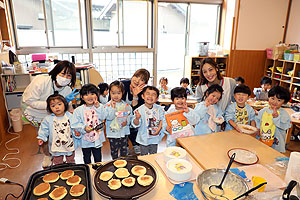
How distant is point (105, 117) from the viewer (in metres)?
2.03

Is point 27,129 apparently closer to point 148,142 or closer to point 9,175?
point 9,175

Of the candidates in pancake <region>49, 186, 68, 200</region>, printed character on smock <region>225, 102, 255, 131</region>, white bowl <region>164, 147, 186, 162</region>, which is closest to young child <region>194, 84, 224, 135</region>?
printed character on smock <region>225, 102, 255, 131</region>

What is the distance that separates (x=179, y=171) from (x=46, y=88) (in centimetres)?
176

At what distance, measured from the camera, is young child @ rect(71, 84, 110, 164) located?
6.34 ft

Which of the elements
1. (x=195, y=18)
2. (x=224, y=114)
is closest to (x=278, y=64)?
(x=195, y=18)

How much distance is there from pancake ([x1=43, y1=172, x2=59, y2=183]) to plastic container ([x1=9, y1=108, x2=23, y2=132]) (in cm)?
317

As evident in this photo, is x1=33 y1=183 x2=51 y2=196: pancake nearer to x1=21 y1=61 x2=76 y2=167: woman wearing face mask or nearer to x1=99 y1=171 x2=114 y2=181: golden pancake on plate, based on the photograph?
x1=99 y1=171 x2=114 y2=181: golden pancake on plate

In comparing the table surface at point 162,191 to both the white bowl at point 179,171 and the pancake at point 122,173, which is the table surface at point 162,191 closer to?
the white bowl at point 179,171

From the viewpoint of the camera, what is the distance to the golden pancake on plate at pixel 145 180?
3.90 ft

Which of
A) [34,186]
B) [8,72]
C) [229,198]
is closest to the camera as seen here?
[229,198]

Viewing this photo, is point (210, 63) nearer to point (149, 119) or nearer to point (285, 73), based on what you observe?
point (149, 119)

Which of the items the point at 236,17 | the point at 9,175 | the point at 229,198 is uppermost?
the point at 236,17

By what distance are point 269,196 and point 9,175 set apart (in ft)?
9.37

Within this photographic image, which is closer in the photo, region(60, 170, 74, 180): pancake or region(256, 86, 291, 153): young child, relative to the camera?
region(60, 170, 74, 180): pancake
